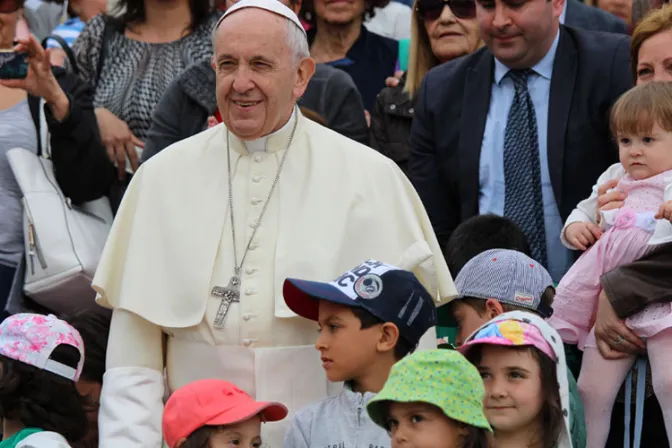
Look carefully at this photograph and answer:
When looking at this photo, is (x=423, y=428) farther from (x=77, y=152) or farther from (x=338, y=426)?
(x=77, y=152)

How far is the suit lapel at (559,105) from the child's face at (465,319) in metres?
0.90

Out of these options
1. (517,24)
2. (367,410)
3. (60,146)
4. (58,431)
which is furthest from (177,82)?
(367,410)

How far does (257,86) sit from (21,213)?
2.05m

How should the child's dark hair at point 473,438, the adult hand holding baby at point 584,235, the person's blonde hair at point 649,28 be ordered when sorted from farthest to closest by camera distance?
the person's blonde hair at point 649,28
the adult hand holding baby at point 584,235
the child's dark hair at point 473,438

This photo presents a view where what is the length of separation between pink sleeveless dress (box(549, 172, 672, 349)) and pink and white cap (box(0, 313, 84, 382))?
6.23 feet

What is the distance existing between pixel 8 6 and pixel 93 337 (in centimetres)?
204

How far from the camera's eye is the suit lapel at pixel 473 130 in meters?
6.73

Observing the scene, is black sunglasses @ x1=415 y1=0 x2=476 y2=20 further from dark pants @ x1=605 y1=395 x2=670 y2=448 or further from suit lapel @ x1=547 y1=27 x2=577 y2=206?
dark pants @ x1=605 y1=395 x2=670 y2=448

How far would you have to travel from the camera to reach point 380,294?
16.7ft

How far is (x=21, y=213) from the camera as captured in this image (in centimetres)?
711

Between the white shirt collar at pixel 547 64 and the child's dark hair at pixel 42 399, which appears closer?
the child's dark hair at pixel 42 399

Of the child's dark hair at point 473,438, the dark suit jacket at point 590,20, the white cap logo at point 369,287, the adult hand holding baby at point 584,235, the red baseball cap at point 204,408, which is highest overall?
the dark suit jacket at point 590,20

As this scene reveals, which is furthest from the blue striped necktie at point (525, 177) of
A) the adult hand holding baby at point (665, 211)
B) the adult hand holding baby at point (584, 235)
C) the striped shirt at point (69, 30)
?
the striped shirt at point (69, 30)

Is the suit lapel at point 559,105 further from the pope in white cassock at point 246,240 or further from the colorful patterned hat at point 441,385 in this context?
the colorful patterned hat at point 441,385
